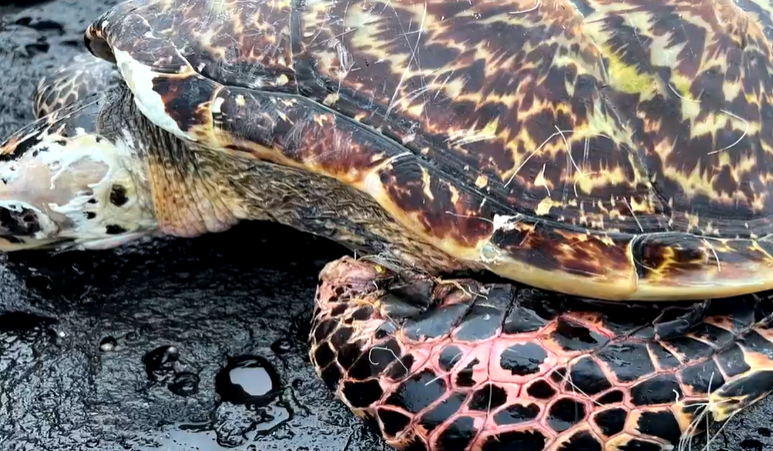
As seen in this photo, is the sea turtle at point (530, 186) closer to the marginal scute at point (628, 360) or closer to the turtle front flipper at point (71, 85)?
the marginal scute at point (628, 360)

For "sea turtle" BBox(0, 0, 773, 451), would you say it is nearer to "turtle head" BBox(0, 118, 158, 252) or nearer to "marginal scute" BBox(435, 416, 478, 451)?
"marginal scute" BBox(435, 416, 478, 451)

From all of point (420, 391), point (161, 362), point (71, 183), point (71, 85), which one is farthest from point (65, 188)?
point (420, 391)

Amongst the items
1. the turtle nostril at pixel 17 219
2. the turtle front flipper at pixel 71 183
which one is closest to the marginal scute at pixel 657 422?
the turtle front flipper at pixel 71 183

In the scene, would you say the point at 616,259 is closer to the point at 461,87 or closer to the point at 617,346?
the point at 617,346

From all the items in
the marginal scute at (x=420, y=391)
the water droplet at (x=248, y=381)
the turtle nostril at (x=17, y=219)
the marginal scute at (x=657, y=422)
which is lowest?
the water droplet at (x=248, y=381)

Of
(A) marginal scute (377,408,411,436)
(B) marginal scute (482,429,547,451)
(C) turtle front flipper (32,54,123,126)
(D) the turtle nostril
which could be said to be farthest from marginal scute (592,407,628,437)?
(C) turtle front flipper (32,54,123,126)

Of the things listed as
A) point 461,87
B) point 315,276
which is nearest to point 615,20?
point 461,87
